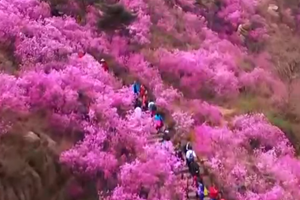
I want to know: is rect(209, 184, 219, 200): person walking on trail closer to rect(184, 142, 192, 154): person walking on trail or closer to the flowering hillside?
the flowering hillside

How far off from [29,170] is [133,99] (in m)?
7.82

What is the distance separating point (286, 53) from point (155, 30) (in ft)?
36.3

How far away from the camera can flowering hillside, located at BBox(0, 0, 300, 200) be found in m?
21.4

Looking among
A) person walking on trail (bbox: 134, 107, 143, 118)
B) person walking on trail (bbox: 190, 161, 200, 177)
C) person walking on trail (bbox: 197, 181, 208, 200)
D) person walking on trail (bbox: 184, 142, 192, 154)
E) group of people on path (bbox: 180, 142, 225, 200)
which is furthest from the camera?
person walking on trail (bbox: 134, 107, 143, 118)

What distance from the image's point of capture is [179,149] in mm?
25016

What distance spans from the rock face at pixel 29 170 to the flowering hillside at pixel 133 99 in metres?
0.04

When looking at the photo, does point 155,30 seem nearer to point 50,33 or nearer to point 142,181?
point 50,33

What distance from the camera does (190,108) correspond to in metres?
29.6

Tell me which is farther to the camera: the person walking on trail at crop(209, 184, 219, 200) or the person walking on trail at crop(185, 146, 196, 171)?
the person walking on trail at crop(185, 146, 196, 171)

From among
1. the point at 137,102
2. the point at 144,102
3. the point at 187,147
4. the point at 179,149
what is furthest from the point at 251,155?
the point at 137,102

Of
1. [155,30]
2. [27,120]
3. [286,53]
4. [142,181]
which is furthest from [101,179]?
[286,53]

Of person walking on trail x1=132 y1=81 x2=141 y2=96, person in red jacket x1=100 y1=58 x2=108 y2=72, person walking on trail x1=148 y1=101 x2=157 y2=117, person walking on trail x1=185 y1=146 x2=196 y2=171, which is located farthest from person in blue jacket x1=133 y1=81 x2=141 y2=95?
person walking on trail x1=185 y1=146 x2=196 y2=171

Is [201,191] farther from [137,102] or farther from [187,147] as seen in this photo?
[137,102]

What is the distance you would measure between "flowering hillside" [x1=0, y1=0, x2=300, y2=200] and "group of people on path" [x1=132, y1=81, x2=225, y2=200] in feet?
1.52
